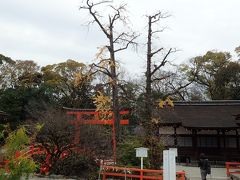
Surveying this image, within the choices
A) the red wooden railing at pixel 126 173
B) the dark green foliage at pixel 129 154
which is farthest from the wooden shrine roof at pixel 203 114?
the red wooden railing at pixel 126 173

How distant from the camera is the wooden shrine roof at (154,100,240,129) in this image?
1242 inches

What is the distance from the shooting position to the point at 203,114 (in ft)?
115

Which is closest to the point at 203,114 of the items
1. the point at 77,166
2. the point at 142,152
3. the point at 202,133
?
the point at 202,133

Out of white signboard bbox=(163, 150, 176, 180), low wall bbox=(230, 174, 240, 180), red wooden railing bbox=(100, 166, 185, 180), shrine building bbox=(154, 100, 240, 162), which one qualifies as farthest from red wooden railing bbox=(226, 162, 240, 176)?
white signboard bbox=(163, 150, 176, 180)

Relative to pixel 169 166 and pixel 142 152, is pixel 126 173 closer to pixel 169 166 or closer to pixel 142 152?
pixel 142 152

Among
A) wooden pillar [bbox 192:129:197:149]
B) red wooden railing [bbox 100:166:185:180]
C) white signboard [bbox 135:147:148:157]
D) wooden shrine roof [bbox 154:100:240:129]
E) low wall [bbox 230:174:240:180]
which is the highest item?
wooden shrine roof [bbox 154:100:240:129]

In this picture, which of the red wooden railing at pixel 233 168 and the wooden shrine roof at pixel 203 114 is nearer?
the red wooden railing at pixel 233 168

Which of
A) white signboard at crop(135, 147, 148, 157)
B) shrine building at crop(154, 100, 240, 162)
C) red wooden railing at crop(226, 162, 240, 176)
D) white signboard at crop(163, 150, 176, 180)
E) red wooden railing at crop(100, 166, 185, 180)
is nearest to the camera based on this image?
white signboard at crop(163, 150, 176, 180)

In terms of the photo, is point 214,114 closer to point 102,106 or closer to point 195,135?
point 195,135

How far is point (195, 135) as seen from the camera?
32.8 meters

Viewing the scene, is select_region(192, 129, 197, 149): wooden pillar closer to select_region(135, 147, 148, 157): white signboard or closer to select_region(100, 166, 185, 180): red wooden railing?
select_region(100, 166, 185, 180): red wooden railing

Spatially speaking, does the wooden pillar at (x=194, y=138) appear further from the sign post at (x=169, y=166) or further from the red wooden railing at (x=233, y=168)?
the sign post at (x=169, y=166)

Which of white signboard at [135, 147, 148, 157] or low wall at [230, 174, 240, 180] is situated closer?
white signboard at [135, 147, 148, 157]

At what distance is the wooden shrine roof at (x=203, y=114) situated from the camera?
3155cm
